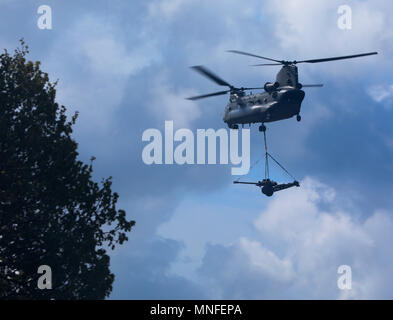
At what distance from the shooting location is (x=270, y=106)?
204 feet

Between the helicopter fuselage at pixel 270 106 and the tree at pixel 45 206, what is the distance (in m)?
23.4

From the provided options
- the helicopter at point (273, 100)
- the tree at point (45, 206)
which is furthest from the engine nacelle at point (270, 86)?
the tree at point (45, 206)

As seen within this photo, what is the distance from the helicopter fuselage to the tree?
76.9 ft

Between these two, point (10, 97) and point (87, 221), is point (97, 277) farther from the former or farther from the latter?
point (10, 97)

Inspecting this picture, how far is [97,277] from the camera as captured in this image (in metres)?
41.6

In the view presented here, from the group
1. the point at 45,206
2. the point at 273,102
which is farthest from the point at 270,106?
the point at 45,206

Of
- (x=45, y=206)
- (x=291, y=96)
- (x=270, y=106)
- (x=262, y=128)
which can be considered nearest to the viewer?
(x=45, y=206)

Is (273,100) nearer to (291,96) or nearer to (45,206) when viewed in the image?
(291,96)

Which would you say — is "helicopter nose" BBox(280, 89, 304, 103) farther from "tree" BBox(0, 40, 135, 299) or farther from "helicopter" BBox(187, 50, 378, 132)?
"tree" BBox(0, 40, 135, 299)

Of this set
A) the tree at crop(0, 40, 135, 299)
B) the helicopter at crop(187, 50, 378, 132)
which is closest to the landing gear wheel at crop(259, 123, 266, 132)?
the helicopter at crop(187, 50, 378, 132)

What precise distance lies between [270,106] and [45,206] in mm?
27148

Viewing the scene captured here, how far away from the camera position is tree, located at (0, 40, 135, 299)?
4081 centimetres
